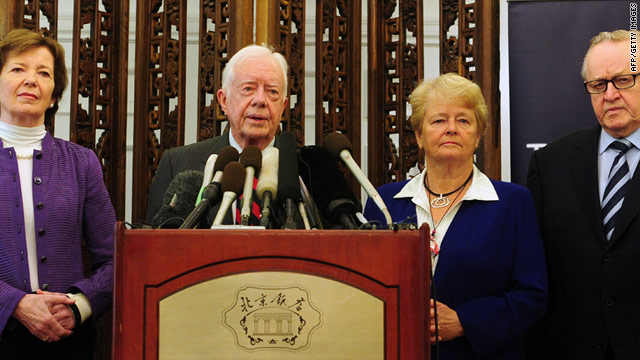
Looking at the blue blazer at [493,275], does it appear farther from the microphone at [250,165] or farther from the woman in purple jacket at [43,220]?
the woman in purple jacket at [43,220]

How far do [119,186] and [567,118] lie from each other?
78.7 inches

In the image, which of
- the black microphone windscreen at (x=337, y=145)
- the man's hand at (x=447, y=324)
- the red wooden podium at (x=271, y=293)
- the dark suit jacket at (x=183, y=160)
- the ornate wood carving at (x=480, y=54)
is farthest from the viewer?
the ornate wood carving at (x=480, y=54)

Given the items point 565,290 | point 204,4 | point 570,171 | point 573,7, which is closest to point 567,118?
point 573,7

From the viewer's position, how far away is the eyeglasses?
2150 mm

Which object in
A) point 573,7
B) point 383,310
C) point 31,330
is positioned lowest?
point 31,330

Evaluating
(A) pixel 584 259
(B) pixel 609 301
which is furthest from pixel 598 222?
(B) pixel 609 301

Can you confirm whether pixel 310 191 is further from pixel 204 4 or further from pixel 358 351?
pixel 204 4

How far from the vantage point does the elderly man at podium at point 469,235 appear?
1.88 m

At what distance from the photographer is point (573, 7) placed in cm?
302

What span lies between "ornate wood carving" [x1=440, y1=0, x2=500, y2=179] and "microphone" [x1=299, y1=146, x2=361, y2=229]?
1415 millimetres

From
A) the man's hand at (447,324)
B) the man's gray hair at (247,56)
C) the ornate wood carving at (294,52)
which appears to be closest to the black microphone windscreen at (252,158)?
the man's hand at (447,324)

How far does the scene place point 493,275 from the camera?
1.96 meters

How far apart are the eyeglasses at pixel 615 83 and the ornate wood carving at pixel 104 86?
1.98 meters

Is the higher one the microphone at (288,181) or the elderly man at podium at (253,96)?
the elderly man at podium at (253,96)
